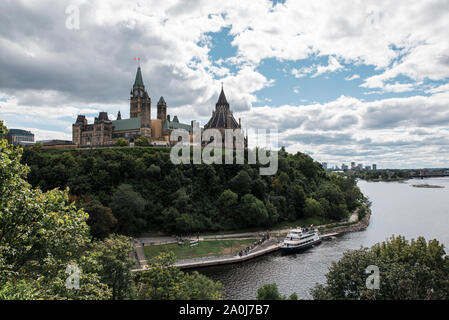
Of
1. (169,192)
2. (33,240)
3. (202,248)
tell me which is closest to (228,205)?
(169,192)

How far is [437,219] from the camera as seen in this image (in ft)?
214

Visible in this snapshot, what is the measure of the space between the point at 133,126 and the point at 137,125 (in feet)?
5.01

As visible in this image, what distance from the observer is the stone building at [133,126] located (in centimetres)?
9244

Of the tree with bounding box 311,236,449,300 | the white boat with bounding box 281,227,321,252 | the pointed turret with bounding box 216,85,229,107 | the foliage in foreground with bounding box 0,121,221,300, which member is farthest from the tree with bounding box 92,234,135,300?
the pointed turret with bounding box 216,85,229,107

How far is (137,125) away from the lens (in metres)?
93.9

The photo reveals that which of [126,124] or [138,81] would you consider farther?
[138,81]

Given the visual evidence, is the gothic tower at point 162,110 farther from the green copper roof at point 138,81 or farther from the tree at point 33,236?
the tree at point 33,236

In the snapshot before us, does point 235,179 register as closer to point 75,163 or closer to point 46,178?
point 75,163

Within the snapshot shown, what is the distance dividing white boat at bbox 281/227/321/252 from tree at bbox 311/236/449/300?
22.0m

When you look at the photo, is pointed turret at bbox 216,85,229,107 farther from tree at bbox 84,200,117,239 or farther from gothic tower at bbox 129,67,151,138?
tree at bbox 84,200,117,239

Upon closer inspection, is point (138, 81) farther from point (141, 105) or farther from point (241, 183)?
point (241, 183)

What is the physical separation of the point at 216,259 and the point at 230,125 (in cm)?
5602
